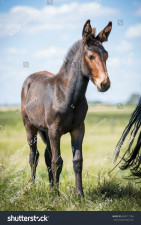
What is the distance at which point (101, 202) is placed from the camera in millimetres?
4207

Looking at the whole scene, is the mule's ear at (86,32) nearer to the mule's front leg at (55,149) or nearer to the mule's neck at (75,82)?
the mule's neck at (75,82)

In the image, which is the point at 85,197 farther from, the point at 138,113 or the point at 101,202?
the point at 138,113

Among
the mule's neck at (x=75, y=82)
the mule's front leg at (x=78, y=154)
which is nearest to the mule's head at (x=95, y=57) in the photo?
the mule's neck at (x=75, y=82)

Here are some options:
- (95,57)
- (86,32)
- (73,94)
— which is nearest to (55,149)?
(73,94)

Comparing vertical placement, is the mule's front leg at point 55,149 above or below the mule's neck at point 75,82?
below

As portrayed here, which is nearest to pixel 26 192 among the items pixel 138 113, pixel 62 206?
pixel 62 206

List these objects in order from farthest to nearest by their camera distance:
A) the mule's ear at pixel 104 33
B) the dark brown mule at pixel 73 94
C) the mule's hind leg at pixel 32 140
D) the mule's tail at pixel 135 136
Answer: the mule's hind leg at pixel 32 140 < the mule's tail at pixel 135 136 < the mule's ear at pixel 104 33 < the dark brown mule at pixel 73 94

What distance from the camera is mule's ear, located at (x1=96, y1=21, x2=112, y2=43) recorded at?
384cm

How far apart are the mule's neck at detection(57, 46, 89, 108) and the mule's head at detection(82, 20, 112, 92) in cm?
14

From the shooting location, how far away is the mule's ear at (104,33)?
3836 millimetres

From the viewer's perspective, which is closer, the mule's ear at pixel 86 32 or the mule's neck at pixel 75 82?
the mule's ear at pixel 86 32
